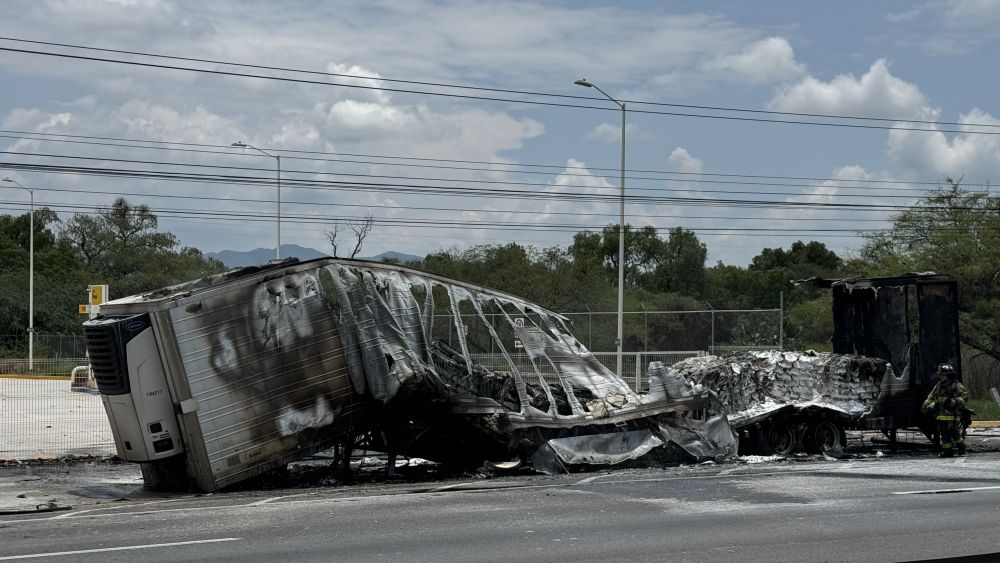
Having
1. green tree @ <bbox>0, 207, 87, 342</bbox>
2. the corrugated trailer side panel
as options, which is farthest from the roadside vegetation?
the corrugated trailer side panel

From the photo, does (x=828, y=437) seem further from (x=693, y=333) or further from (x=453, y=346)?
(x=693, y=333)

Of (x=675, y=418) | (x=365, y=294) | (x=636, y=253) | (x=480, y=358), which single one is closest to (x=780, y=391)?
(x=675, y=418)

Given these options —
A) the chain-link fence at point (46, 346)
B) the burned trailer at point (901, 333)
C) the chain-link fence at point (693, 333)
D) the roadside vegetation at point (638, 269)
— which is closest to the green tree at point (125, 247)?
the roadside vegetation at point (638, 269)

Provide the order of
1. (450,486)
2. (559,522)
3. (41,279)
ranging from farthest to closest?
(41,279)
(450,486)
(559,522)

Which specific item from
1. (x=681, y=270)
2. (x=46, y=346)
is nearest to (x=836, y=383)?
(x=46, y=346)

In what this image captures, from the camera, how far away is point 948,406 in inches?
654

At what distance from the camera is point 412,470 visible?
1600 centimetres

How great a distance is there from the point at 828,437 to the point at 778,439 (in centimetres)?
93

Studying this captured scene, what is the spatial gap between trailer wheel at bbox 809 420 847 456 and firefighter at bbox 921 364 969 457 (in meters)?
1.39

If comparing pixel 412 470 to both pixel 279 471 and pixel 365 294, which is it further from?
pixel 365 294

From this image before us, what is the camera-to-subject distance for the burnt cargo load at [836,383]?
17.0m

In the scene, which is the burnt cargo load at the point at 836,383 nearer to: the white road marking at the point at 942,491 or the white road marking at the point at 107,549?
the white road marking at the point at 942,491

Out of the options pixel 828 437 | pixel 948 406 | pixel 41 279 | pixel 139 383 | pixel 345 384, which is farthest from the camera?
pixel 41 279

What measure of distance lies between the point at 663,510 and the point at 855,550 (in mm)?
2748
